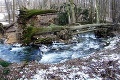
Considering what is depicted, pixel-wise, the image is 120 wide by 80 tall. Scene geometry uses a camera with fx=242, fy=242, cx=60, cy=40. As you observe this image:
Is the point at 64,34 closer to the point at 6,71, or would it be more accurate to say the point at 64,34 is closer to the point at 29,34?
the point at 29,34

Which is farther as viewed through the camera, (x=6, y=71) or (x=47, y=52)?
(x=47, y=52)

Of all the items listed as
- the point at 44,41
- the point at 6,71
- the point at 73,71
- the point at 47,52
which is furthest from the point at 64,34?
the point at 6,71

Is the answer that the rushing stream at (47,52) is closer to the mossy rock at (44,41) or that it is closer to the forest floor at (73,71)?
the mossy rock at (44,41)

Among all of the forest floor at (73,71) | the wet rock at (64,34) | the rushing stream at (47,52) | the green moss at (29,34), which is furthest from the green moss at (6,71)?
the wet rock at (64,34)

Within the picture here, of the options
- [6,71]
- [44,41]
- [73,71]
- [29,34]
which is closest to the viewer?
[6,71]

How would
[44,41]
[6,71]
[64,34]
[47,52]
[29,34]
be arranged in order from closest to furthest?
[6,71]
[47,52]
[29,34]
[44,41]
[64,34]

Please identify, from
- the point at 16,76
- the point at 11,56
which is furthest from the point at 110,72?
the point at 11,56

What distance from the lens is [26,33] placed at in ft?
57.9

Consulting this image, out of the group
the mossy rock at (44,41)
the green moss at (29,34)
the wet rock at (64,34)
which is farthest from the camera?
the wet rock at (64,34)

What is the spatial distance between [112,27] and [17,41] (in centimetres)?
871

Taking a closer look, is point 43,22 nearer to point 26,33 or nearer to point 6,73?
point 26,33

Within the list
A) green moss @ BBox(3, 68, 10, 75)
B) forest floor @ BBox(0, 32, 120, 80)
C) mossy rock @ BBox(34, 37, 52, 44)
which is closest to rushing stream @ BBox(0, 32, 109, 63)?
mossy rock @ BBox(34, 37, 52, 44)

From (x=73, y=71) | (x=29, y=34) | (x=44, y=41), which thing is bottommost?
(x=44, y=41)

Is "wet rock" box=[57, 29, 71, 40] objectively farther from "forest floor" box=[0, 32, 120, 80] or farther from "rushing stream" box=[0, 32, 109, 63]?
"forest floor" box=[0, 32, 120, 80]
